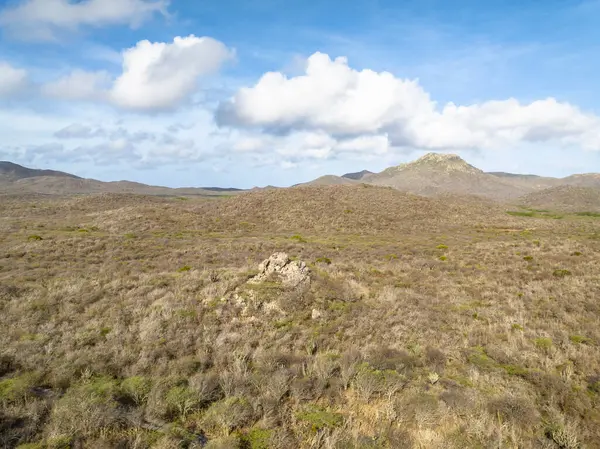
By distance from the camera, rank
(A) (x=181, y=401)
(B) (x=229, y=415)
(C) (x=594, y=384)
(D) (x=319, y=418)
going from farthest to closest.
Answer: (C) (x=594, y=384) < (A) (x=181, y=401) < (D) (x=319, y=418) < (B) (x=229, y=415)

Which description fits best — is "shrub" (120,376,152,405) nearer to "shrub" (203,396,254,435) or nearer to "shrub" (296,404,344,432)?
"shrub" (203,396,254,435)

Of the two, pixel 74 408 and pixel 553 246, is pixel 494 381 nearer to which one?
pixel 74 408

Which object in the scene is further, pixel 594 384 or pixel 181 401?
pixel 594 384

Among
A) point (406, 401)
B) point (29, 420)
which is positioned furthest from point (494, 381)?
point (29, 420)

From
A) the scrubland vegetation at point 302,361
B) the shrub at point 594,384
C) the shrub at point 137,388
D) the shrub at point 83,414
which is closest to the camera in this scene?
the shrub at point 83,414

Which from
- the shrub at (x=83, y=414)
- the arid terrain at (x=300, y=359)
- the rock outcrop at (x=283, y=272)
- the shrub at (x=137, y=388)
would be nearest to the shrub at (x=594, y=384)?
the arid terrain at (x=300, y=359)

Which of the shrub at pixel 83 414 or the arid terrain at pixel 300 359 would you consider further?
the arid terrain at pixel 300 359

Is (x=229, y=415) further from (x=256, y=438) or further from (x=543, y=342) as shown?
(x=543, y=342)

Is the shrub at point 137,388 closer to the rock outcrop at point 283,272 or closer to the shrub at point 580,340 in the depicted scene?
the rock outcrop at point 283,272

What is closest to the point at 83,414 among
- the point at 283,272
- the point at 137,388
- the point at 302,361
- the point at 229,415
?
the point at 137,388

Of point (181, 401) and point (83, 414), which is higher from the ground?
point (83, 414)

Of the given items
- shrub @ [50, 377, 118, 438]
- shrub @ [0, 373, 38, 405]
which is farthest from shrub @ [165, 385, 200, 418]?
shrub @ [0, 373, 38, 405]
